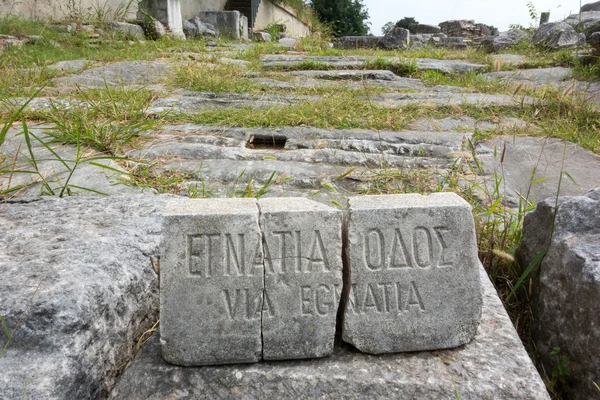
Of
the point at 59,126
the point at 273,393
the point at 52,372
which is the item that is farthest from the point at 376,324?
the point at 59,126

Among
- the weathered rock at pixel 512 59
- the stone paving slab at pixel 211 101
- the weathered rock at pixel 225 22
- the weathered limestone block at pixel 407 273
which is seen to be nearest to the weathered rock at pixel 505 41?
the weathered rock at pixel 512 59

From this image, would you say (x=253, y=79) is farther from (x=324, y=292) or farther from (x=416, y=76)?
(x=324, y=292)

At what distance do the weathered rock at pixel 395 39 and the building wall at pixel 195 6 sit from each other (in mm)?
5856

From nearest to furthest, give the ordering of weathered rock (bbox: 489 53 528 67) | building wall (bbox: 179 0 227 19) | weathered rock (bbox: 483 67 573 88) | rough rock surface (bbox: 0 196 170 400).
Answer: rough rock surface (bbox: 0 196 170 400) < weathered rock (bbox: 483 67 573 88) < weathered rock (bbox: 489 53 528 67) < building wall (bbox: 179 0 227 19)

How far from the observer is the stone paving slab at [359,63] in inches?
247

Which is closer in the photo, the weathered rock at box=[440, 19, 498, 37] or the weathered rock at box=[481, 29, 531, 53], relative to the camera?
Result: the weathered rock at box=[481, 29, 531, 53]

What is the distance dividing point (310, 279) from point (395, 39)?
1017 centimetres

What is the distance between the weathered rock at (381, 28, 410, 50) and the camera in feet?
34.3

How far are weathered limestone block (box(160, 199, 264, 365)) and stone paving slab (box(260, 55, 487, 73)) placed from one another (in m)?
5.22

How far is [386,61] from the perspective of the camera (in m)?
6.35

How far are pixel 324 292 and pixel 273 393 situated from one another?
0.31 metres

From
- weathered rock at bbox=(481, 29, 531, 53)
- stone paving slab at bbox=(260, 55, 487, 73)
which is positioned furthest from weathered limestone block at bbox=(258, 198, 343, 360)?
weathered rock at bbox=(481, 29, 531, 53)

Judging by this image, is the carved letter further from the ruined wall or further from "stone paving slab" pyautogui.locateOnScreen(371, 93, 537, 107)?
the ruined wall

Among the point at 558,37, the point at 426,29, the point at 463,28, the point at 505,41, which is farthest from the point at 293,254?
the point at 426,29
